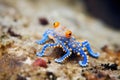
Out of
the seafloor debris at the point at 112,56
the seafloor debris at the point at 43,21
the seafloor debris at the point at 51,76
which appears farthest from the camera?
the seafloor debris at the point at 43,21

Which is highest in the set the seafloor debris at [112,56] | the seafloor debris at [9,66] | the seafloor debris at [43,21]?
the seafloor debris at [43,21]

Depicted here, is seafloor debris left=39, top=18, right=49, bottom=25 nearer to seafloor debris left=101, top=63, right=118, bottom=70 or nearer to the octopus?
the octopus

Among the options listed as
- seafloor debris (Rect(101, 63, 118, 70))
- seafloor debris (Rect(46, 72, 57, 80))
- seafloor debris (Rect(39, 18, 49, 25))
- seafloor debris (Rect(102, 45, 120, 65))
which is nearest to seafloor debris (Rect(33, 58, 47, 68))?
seafloor debris (Rect(46, 72, 57, 80))

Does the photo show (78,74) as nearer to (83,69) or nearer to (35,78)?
(83,69)

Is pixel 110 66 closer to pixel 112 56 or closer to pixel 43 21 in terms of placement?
pixel 112 56

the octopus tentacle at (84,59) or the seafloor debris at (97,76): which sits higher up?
the octopus tentacle at (84,59)

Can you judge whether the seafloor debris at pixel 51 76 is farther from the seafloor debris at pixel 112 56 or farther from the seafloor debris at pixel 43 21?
the seafloor debris at pixel 43 21

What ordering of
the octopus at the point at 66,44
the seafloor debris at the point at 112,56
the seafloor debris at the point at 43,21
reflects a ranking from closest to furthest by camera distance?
1. the octopus at the point at 66,44
2. the seafloor debris at the point at 112,56
3. the seafloor debris at the point at 43,21

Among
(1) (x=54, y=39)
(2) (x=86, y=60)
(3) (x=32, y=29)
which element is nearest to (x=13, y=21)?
(3) (x=32, y=29)

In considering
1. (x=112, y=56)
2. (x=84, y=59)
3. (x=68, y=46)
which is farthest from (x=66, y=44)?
(x=112, y=56)

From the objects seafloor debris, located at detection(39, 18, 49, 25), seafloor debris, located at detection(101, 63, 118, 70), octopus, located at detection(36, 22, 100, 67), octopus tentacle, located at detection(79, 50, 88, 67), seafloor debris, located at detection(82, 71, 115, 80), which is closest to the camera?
seafloor debris, located at detection(82, 71, 115, 80)

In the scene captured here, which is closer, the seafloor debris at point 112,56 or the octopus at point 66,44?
the octopus at point 66,44

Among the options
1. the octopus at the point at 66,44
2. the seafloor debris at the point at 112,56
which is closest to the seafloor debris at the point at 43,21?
the seafloor debris at the point at 112,56
